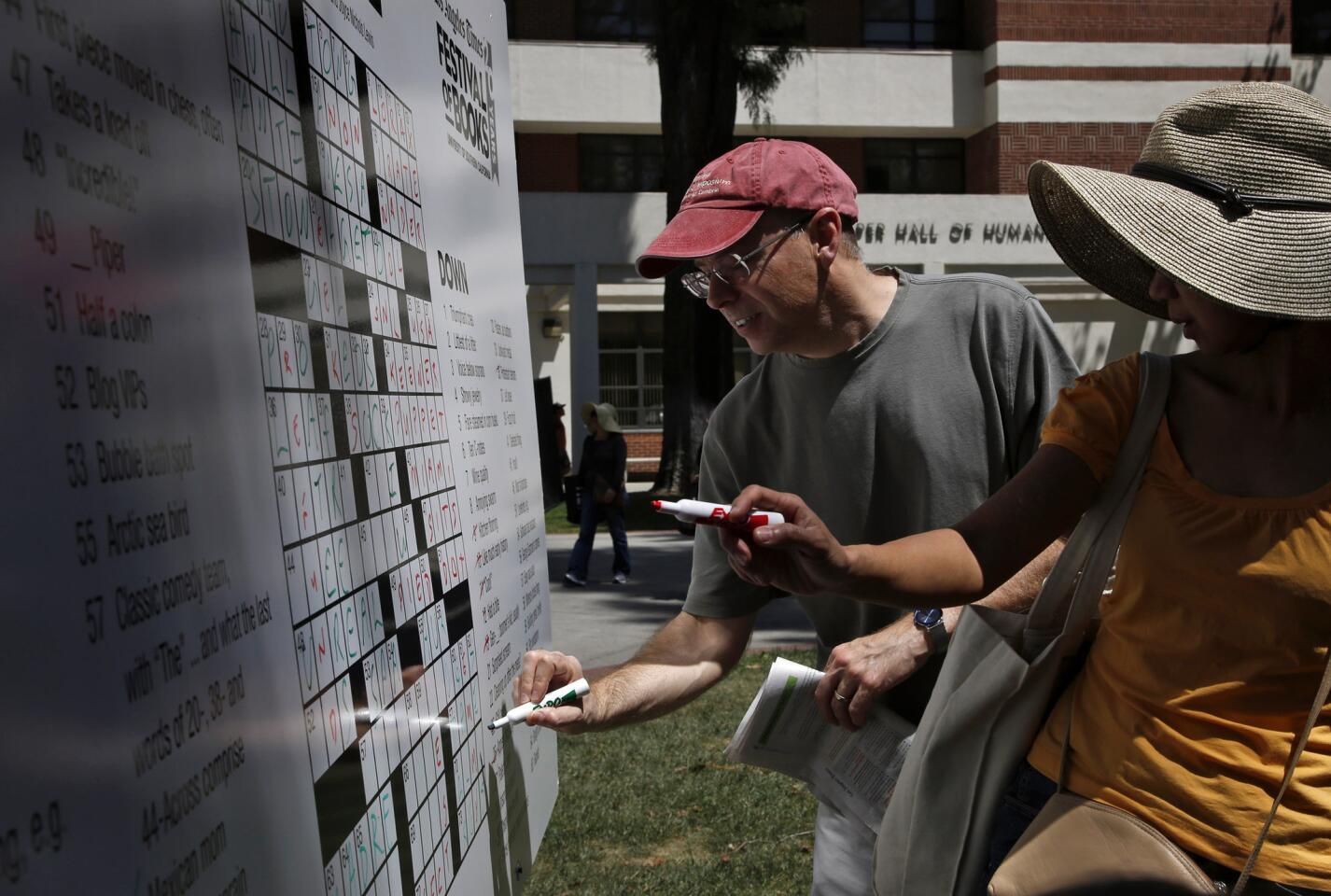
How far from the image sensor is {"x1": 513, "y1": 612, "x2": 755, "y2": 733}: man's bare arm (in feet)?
7.34

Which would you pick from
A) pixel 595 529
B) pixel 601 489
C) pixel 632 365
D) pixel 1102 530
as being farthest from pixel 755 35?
pixel 1102 530

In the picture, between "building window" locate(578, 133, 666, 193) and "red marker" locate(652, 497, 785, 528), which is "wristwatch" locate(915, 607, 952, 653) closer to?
"red marker" locate(652, 497, 785, 528)

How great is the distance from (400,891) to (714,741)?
487cm

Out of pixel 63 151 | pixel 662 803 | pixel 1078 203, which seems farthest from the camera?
pixel 662 803

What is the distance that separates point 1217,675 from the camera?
1.70m

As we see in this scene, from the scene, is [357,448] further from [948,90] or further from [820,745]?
[948,90]

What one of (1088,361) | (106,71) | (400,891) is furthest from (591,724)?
(1088,361)

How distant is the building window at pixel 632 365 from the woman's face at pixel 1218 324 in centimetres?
2624

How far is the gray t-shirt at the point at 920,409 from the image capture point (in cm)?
243

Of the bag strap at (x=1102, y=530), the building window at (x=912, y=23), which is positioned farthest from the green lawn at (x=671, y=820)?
the building window at (x=912, y=23)

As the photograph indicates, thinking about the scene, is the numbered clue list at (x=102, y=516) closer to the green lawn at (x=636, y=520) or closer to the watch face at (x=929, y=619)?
the watch face at (x=929, y=619)

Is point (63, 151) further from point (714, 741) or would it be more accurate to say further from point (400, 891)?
point (714, 741)

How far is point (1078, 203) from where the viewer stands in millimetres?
2025

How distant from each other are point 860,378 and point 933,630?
0.47 meters
